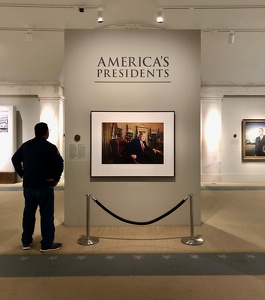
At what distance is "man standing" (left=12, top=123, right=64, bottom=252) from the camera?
15.7ft

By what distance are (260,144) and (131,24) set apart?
334 inches

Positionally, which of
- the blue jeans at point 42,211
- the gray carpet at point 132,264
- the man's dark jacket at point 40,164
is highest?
the man's dark jacket at point 40,164

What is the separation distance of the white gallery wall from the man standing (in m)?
1.51

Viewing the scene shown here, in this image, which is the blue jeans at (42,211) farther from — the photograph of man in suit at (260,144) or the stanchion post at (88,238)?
the photograph of man in suit at (260,144)

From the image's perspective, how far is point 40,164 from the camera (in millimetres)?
Answer: 4793

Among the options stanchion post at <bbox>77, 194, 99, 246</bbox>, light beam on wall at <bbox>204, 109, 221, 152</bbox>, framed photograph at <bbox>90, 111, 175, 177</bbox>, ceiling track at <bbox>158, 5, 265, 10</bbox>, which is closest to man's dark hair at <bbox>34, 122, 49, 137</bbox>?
stanchion post at <bbox>77, 194, 99, 246</bbox>

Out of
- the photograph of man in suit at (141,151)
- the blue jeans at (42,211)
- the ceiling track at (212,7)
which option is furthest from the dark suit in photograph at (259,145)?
the blue jeans at (42,211)

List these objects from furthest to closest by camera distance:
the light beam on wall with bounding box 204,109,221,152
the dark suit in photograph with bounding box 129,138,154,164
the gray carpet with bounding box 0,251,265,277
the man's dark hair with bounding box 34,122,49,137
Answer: the light beam on wall with bounding box 204,109,221,152, the dark suit in photograph with bounding box 129,138,154,164, the man's dark hair with bounding box 34,122,49,137, the gray carpet with bounding box 0,251,265,277

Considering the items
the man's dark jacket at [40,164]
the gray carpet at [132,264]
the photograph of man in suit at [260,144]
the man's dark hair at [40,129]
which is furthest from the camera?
the photograph of man in suit at [260,144]

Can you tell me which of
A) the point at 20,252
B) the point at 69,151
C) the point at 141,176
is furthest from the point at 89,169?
the point at 20,252

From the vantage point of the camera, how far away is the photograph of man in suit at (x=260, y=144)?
43.7 feet

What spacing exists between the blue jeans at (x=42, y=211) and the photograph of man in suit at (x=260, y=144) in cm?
1114

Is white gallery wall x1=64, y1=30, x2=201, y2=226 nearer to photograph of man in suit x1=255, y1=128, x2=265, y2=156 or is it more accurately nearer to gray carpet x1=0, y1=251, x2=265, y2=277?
gray carpet x1=0, y1=251, x2=265, y2=277

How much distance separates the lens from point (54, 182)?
4.90 metres
